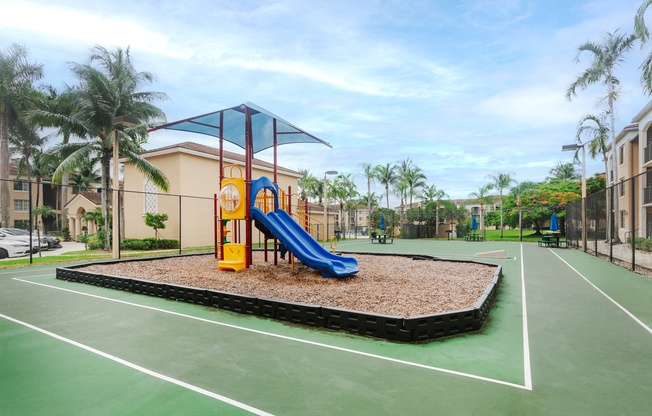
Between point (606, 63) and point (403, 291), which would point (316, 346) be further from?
point (606, 63)

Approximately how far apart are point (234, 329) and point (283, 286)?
264 cm

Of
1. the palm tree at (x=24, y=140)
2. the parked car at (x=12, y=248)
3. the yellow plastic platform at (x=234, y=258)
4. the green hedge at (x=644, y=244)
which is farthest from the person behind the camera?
the palm tree at (x=24, y=140)

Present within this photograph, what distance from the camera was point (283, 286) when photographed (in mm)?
7793

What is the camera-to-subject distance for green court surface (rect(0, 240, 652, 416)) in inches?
118

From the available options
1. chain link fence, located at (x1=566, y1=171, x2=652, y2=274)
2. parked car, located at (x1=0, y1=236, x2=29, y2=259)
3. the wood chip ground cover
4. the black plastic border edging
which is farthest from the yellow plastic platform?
parked car, located at (x1=0, y1=236, x2=29, y2=259)

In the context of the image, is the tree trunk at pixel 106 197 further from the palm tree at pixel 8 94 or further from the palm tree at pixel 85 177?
the palm tree at pixel 85 177

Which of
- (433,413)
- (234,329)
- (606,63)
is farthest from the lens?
(606,63)

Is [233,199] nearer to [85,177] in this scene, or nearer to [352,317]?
[352,317]

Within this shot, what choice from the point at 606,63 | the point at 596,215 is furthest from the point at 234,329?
the point at 606,63

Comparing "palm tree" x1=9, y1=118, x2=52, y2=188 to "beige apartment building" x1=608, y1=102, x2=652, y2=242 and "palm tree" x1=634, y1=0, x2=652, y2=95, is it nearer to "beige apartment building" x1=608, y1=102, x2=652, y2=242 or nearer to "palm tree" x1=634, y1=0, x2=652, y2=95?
"palm tree" x1=634, y1=0, x2=652, y2=95

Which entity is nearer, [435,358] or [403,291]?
[435,358]

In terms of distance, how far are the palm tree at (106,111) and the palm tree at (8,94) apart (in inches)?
417

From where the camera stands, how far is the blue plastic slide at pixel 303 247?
867 centimetres

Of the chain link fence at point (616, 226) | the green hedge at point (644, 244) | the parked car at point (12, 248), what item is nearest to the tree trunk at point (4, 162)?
the parked car at point (12, 248)
